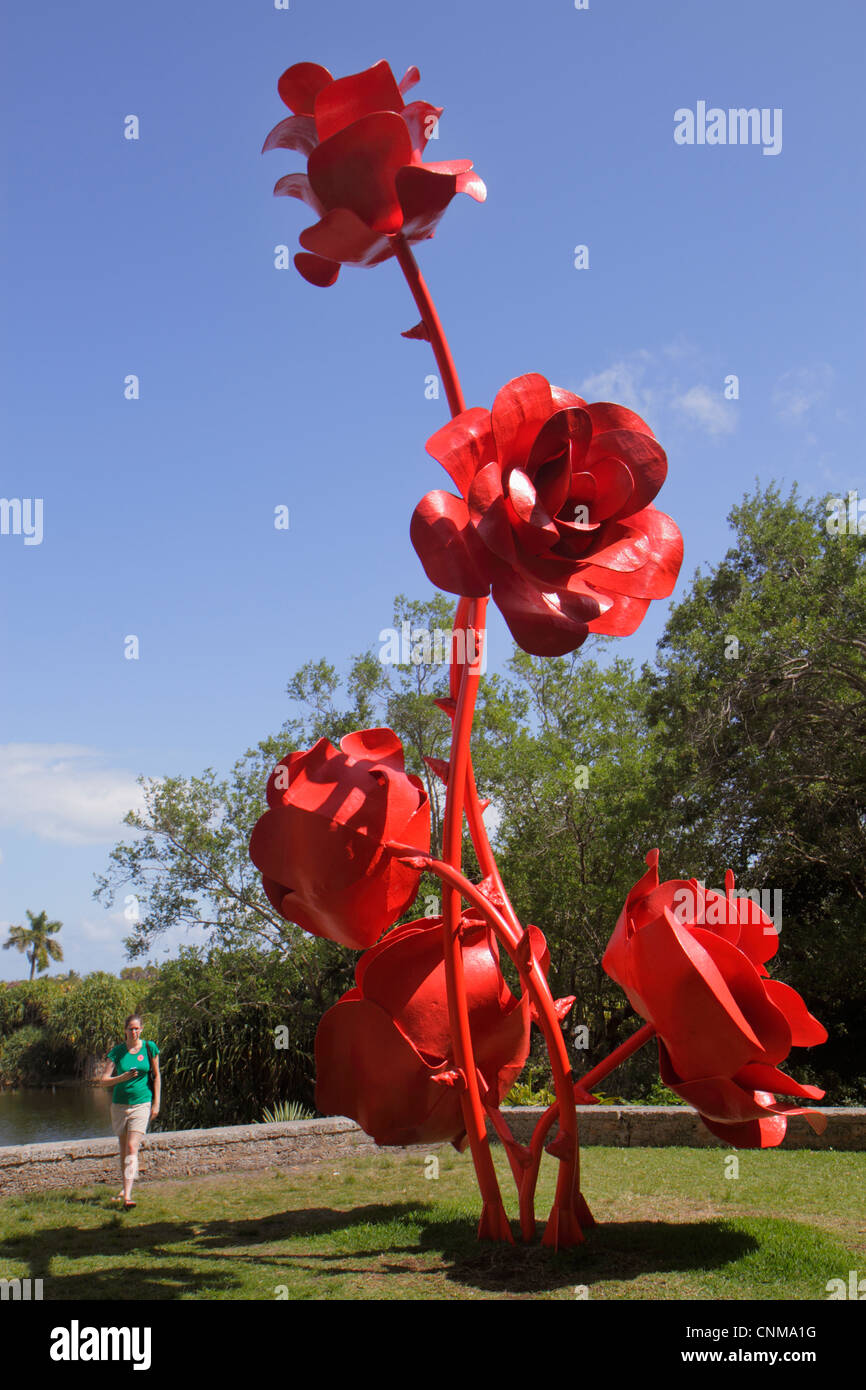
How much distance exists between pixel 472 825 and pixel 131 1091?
4.02 meters

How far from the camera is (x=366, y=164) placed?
4.28m

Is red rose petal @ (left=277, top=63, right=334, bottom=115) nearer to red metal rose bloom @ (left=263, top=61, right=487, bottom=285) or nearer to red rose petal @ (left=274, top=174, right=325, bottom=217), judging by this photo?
red metal rose bloom @ (left=263, top=61, right=487, bottom=285)

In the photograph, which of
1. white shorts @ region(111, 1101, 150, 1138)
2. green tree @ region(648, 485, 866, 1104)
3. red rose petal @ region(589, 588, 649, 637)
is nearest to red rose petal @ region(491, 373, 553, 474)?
red rose petal @ region(589, 588, 649, 637)

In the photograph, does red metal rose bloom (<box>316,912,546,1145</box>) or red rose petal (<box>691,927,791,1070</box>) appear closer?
red rose petal (<box>691,927,791,1070</box>)

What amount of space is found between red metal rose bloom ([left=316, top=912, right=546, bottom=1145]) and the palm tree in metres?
72.8

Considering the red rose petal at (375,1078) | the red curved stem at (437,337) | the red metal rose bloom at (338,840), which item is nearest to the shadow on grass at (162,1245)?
the red rose petal at (375,1078)

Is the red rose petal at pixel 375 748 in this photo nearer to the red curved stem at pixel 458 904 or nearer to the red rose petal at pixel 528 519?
the red curved stem at pixel 458 904

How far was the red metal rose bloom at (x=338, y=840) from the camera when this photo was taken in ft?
13.7

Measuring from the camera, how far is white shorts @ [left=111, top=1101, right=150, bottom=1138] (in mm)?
7164

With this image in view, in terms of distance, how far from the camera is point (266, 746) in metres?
20.8

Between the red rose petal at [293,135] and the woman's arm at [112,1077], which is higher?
the red rose petal at [293,135]

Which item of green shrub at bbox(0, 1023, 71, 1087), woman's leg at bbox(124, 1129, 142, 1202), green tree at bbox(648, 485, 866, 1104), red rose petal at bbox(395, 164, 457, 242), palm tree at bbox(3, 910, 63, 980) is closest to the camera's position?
red rose petal at bbox(395, 164, 457, 242)

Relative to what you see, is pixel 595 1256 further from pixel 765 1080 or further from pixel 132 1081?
pixel 132 1081

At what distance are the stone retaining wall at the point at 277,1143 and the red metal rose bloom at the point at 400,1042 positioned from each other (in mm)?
4237
